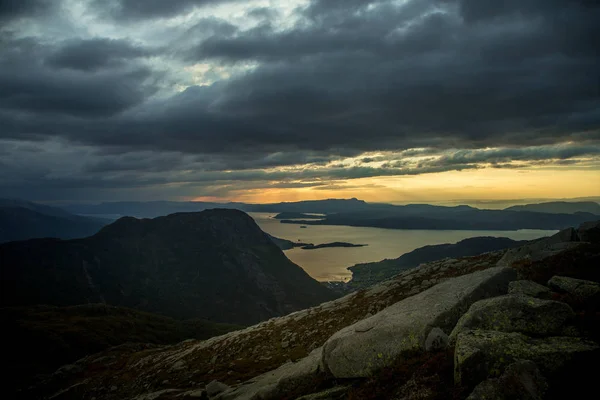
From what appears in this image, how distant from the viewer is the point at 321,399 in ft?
48.2

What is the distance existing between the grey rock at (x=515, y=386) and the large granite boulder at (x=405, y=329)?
4519 mm

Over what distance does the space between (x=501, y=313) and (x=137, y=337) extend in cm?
14872

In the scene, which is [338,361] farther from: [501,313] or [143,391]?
[143,391]

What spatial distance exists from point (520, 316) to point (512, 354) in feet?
9.11

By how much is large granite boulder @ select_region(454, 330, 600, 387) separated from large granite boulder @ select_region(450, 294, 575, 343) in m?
0.86

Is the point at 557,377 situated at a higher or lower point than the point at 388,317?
higher

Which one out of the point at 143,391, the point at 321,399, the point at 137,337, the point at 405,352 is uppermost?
the point at 405,352

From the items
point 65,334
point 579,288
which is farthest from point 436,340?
point 65,334

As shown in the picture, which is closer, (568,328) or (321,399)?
(568,328)

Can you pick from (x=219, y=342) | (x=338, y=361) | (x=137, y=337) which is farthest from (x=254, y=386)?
(x=137, y=337)

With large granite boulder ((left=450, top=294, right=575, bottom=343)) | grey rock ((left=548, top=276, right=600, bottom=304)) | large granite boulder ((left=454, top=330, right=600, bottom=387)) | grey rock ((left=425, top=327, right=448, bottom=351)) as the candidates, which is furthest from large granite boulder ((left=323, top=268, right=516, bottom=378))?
large granite boulder ((left=454, top=330, right=600, bottom=387))

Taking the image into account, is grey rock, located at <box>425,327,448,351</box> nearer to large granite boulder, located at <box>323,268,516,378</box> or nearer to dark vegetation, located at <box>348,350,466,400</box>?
large granite boulder, located at <box>323,268,516,378</box>

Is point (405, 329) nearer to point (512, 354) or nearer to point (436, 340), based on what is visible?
point (436, 340)

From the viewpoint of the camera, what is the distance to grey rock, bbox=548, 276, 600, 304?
1440 cm
